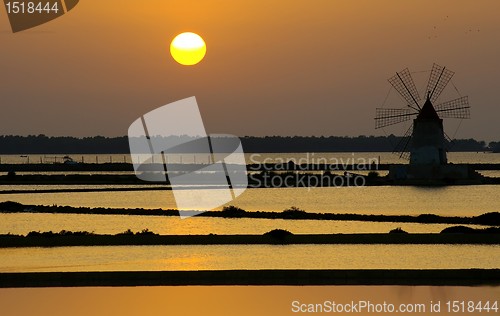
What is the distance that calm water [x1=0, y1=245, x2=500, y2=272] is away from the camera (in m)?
19.9

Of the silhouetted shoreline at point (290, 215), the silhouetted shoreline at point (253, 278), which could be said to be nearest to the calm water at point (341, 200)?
the silhouetted shoreline at point (290, 215)

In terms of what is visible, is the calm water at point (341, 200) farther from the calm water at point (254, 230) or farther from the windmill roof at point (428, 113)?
the windmill roof at point (428, 113)

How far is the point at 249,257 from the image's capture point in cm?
2153

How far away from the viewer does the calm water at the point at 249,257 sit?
19891mm

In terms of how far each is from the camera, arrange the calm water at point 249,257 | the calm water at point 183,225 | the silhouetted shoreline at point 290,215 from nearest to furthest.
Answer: the calm water at point 249,257 → the calm water at point 183,225 → the silhouetted shoreline at point 290,215

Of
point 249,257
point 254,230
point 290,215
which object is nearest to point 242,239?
point 249,257

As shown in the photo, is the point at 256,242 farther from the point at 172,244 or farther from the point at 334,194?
the point at 334,194

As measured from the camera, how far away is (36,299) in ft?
52.9

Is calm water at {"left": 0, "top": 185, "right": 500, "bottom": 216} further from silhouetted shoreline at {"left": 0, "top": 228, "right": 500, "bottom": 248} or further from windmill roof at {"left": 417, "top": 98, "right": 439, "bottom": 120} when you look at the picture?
silhouetted shoreline at {"left": 0, "top": 228, "right": 500, "bottom": 248}

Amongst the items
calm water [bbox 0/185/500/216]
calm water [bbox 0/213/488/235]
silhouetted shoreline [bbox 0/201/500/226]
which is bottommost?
calm water [bbox 0/185/500/216]

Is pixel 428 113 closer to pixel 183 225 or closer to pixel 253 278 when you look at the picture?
pixel 183 225

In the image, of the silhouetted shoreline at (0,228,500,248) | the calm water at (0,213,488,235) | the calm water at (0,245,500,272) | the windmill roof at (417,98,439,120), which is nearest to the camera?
the calm water at (0,245,500,272)

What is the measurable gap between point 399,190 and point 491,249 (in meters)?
31.7

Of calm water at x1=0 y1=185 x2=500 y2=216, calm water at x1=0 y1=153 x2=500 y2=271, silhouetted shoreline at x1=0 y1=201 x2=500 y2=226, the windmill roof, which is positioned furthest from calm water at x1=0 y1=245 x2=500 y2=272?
the windmill roof
